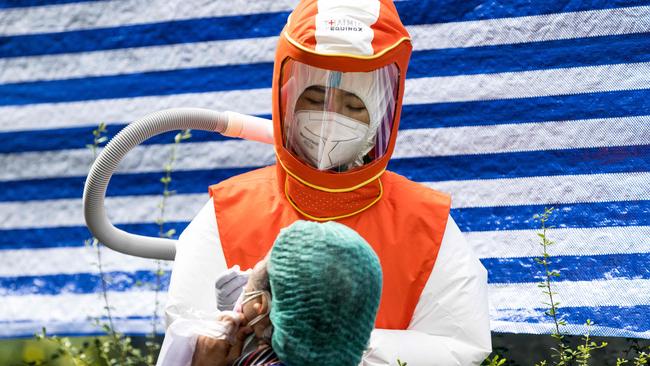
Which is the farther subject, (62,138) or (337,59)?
(62,138)

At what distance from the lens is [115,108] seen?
3.00 metres

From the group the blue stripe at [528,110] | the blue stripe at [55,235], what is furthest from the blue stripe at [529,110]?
the blue stripe at [55,235]

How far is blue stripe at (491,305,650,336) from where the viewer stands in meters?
2.77

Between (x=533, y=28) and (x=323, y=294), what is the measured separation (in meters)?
1.43

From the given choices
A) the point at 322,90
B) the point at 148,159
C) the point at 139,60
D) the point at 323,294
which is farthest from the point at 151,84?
the point at 323,294

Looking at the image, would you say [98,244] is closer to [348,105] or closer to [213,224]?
[213,224]

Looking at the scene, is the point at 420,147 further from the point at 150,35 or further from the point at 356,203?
the point at 150,35

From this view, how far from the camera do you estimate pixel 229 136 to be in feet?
9.46

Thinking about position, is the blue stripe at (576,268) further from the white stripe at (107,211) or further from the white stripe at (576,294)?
the white stripe at (107,211)

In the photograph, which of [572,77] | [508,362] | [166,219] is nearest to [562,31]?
[572,77]

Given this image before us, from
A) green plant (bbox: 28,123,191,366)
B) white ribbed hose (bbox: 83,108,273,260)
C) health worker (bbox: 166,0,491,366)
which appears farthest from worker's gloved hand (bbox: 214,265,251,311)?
green plant (bbox: 28,123,191,366)

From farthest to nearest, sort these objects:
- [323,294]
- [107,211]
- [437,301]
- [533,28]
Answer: [107,211]
[533,28]
[437,301]
[323,294]

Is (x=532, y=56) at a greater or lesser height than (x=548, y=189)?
greater

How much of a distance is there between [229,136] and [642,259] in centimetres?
127
